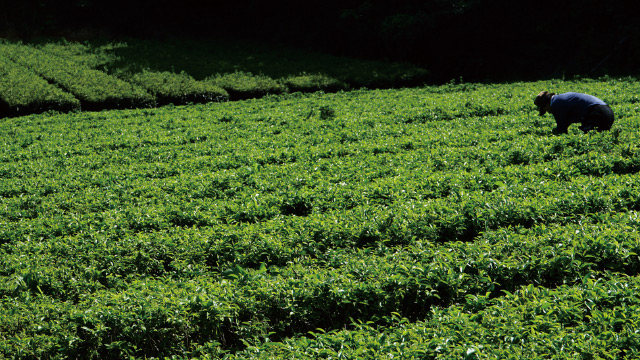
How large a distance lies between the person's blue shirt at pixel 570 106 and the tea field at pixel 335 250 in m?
0.29

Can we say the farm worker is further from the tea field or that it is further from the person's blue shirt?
the tea field

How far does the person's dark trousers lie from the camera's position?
12.4m

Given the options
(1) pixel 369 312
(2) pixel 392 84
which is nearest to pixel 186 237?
(1) pixel 369 312

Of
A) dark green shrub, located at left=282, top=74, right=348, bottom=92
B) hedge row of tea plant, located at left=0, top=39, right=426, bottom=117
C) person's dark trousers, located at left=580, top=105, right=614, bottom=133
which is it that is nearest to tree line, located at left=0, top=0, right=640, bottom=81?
hedge row of tea plant, located at left=0, top=39, right=426, bottom=117

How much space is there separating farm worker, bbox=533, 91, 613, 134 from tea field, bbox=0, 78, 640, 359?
29 cm

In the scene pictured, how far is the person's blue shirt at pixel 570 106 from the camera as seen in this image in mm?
12484

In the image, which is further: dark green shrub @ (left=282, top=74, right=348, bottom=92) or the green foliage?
dark green shrub @ (left=282, top=74, right=348, bottom=92)

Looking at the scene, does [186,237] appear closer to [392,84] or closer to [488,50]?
[392,84]

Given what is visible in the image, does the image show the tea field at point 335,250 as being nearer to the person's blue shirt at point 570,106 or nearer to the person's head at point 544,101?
the person's blue shirt at point 570,106

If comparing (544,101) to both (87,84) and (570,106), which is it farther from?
(87,84)

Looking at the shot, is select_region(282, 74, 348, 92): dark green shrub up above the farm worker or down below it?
below

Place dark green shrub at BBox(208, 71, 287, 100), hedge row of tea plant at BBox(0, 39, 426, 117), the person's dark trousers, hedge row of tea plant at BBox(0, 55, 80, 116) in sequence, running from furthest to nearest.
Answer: dark green shrub at BBox(208, 71, 287, 100)
hedge row of tea plant at BBox(0, 39, 426, 117)
hedge row of tea plant at BBox(0, 55, 80, 116)
the person's dark trousers

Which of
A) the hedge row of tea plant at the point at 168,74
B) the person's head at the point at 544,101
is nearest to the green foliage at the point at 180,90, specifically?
the hedge row of tea plant at the point at 168,74

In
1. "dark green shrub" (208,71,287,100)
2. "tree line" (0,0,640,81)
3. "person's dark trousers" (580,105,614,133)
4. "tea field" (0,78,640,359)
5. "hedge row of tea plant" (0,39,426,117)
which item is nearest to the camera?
"tea field" (0,78,640,359)
